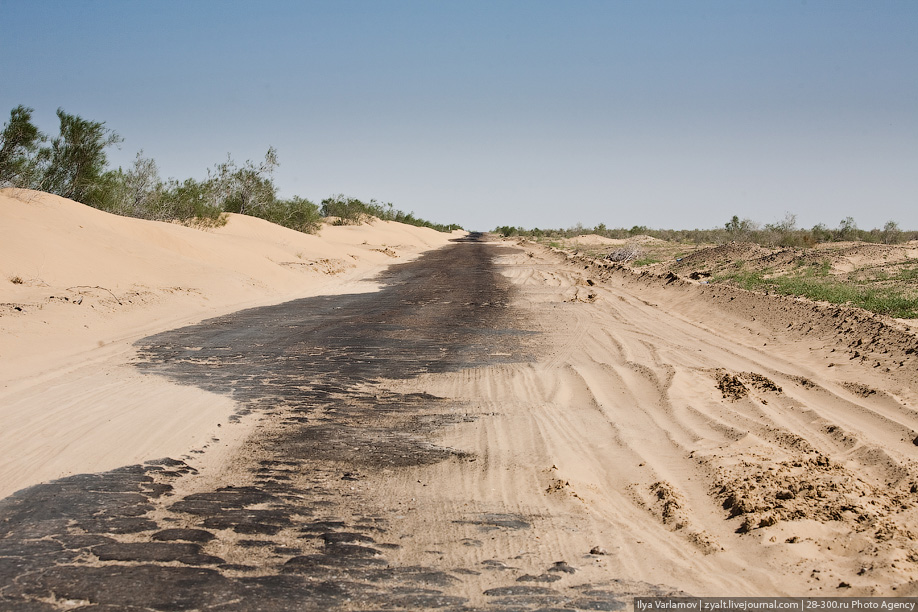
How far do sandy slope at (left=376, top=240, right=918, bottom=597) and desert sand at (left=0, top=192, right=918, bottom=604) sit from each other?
0.02 m

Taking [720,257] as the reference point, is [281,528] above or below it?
below

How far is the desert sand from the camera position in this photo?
3986mm

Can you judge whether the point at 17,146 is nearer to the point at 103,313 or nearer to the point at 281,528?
the point at 103,313

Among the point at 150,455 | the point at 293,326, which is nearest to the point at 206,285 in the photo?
the point at 293,326

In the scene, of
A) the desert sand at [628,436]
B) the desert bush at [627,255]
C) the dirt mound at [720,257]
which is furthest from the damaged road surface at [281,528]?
the desert bush at [627,255]

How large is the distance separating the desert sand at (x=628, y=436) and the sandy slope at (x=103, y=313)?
5cm

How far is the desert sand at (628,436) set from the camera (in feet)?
13.1

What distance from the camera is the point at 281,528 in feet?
13.8

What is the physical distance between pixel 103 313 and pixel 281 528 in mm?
10314

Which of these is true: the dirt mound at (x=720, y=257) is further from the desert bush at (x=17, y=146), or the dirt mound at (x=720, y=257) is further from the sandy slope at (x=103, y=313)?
the desert bush at (x=17, y=146)

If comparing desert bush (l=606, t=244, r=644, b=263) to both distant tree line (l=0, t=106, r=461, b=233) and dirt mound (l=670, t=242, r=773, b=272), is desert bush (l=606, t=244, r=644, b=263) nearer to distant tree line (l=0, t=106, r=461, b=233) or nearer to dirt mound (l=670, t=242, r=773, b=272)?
dirt mound (l=670, t=242, r=773, b=272)

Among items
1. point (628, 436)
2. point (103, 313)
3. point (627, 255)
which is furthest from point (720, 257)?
point (103, 313)

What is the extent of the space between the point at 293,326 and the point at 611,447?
26.8 ft

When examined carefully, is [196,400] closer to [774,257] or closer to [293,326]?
[293,326]
